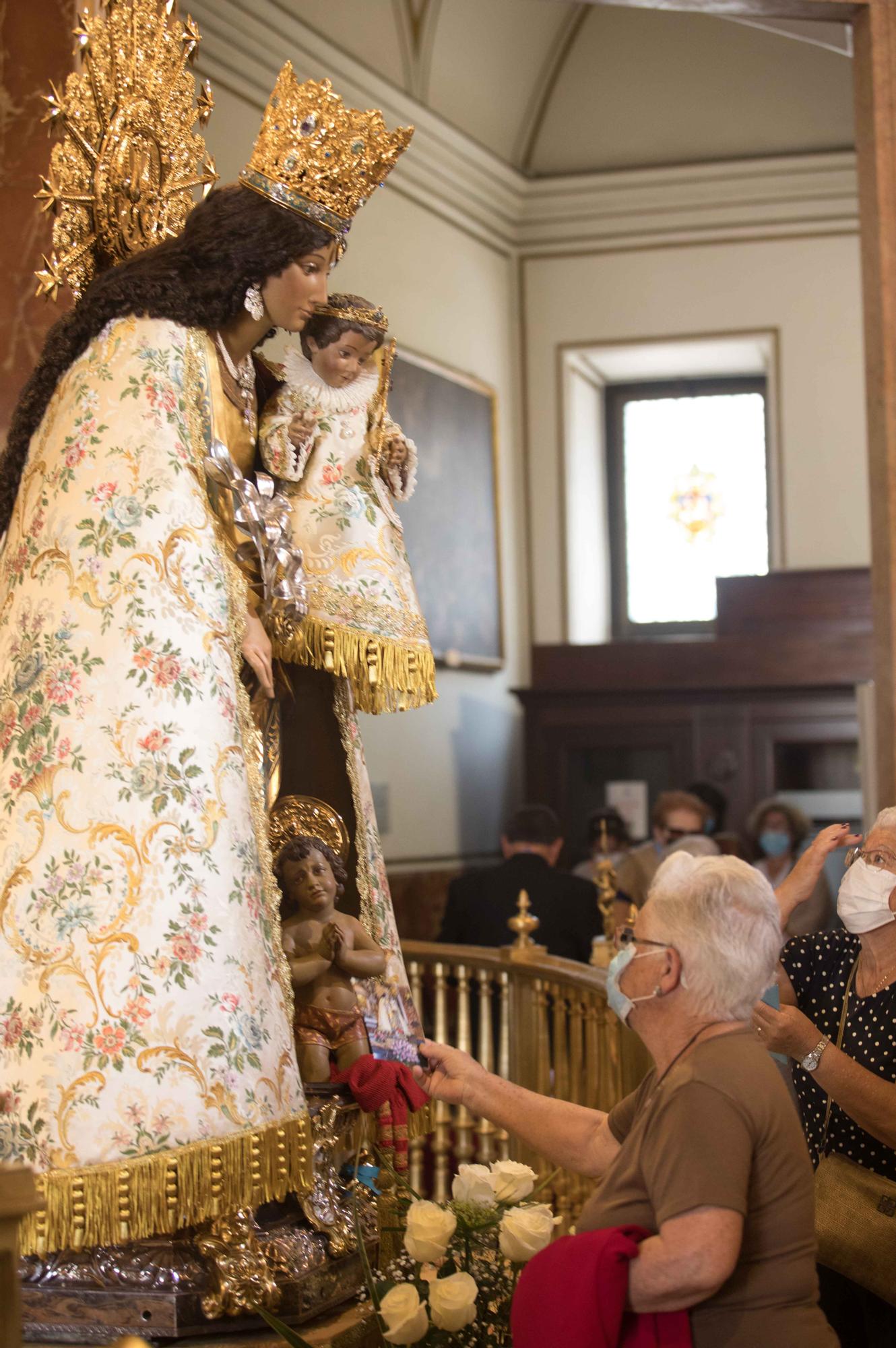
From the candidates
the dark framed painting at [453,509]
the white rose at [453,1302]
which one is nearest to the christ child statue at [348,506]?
the white rose at [453,1302]

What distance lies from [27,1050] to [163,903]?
→ 39cm

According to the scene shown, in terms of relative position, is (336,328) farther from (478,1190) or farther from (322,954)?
(478,1190)

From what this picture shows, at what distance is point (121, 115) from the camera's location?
3812 mm

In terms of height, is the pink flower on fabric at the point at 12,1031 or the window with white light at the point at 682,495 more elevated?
the window with white light at the point at 682,495

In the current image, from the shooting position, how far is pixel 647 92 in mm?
12180

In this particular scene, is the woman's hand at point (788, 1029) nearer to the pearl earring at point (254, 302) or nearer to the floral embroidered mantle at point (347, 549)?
the floral embroidered mantle at point (347, 549)

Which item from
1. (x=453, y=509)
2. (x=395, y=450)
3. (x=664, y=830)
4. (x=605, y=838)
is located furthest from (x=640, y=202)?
(x=395, y=450)

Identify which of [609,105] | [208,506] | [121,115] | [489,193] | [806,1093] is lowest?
[806,1093]

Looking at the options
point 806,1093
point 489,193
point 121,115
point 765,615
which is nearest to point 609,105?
point 489,193

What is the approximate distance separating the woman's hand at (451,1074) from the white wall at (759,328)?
913 centimetres

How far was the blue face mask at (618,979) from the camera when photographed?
2615mm

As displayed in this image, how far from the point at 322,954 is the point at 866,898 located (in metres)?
1.34

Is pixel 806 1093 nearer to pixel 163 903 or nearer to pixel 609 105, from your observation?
pixel 163 903

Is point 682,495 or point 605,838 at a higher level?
point 682,495
